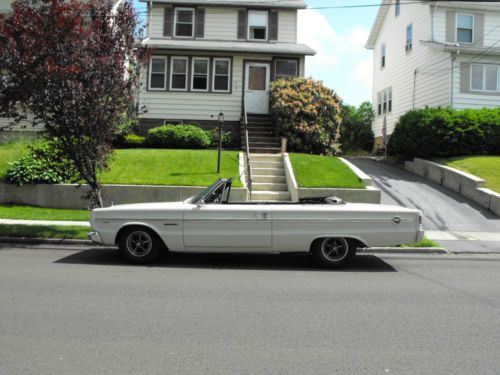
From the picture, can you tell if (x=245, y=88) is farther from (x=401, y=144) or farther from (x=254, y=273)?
(x=254, y=273)

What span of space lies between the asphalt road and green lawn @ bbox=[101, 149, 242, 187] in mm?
6596

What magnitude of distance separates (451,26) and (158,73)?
14592mm

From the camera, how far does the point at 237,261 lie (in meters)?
9.21

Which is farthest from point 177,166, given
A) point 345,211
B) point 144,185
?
point 345,211

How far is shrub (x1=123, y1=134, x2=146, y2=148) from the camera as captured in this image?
2102 cm

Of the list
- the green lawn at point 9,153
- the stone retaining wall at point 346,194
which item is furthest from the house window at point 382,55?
the green lawn at point 9,153

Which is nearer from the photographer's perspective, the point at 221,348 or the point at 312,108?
the point at 221,348

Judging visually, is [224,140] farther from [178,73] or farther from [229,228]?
[229,228]

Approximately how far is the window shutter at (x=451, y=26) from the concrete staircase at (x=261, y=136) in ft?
33.4

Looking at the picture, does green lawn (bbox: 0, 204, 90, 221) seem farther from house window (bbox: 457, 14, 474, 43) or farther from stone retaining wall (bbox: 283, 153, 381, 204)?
house window (bbox: 457, 14, 474, 43)

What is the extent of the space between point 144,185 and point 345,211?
796 cm

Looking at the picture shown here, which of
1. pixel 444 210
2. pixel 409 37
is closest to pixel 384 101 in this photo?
pixel 409 37

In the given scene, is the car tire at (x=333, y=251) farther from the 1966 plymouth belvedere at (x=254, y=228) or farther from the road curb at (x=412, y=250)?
the road curb at (x=412, y=250)

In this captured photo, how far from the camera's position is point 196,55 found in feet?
76.8
